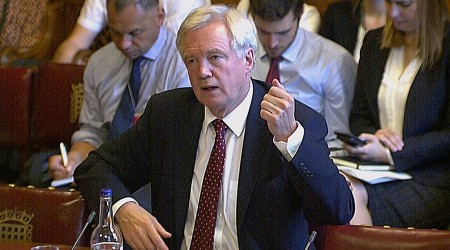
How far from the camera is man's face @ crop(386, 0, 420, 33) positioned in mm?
3320

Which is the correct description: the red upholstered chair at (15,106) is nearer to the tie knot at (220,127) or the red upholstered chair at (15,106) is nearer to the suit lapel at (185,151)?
the suit lapel at (185,151)

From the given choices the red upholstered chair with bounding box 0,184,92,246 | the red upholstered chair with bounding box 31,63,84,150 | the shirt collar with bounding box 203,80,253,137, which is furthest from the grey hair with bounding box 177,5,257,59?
the red upholstered chair with bounding box 31,63,84,150

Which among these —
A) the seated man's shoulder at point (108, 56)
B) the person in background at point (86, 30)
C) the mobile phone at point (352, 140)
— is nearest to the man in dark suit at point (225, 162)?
the mobile phone at point (352, 140)

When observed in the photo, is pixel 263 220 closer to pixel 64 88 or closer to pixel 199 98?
pixel 199 98

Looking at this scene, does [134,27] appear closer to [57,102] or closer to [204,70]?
[57,102]

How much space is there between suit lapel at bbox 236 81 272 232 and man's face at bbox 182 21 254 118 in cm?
9

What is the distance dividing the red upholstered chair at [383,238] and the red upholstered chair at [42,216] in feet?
2.35

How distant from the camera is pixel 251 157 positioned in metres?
2.44

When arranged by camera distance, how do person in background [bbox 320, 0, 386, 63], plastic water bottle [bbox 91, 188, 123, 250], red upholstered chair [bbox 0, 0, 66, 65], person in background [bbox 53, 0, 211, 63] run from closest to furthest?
1. plastic water bottle [bbox 91, 188, 123, 250]
2. person in background [bbox 320, 0, 386, 63]
3. person in background [bbox 53, 0, 211, 63]
4. red upholstered chair [bbox 0, 0, 66, 65]

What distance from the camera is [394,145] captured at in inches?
128

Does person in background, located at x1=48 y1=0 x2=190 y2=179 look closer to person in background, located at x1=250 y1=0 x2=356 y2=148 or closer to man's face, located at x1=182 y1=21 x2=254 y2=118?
person in background, located at x1=250 y1=0 x2=356 y2=148

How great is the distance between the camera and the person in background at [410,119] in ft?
10.6

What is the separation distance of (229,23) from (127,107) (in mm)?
1213

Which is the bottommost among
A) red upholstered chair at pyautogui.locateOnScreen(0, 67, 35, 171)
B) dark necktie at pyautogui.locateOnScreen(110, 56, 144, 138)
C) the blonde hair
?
red upholstered chair at pyautogui.locateOnScreen(0, 67, 35, 171)
